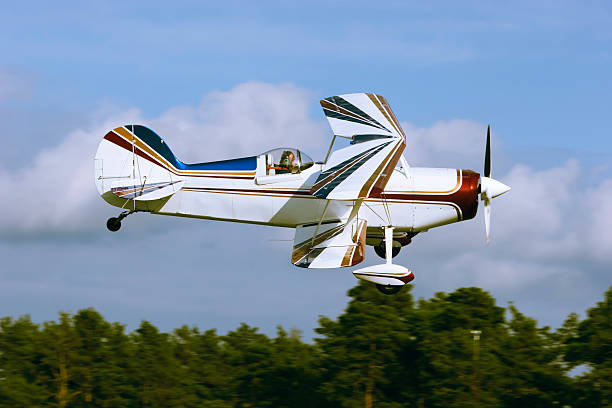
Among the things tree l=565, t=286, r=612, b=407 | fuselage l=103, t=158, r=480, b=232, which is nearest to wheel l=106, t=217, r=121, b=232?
fuselage l=103, t=158, r=480, b=232

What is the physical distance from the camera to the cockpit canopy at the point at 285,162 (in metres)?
14.3

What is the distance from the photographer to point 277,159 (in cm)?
1434

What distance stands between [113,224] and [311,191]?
3995 millimetres

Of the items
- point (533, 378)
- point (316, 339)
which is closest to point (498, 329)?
point (533, 378)

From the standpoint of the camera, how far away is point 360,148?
13562 millimetres

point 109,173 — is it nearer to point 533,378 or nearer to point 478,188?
point 478,188

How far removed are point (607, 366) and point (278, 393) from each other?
1502cm

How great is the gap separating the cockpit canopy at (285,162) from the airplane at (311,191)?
0.02m

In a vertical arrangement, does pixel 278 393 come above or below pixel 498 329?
below

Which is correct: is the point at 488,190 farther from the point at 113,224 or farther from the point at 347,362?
the point at 347,362

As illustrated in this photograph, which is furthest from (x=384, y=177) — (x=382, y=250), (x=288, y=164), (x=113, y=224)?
(x=113, y=224)

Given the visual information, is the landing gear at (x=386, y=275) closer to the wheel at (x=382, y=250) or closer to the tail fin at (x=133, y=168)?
the wheel at (x=382, y=250)

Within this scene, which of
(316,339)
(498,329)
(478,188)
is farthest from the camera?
(316,339)

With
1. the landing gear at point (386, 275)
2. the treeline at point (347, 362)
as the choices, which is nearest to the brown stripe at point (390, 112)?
the landing gear at point (386, 275)
